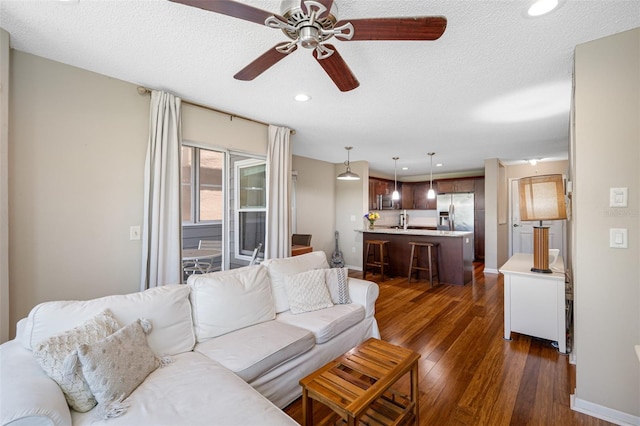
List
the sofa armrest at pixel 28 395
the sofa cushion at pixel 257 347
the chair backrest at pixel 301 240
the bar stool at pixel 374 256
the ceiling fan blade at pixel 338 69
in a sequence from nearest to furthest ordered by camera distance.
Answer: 1. the sofa armrest at pixel 28 395
2. the ceiling fan blade at pixel 338 69
3. the sofa cushion at pixel 257 347
4. the chair backrest at pixel 301 240
5. the bar stool at pixel 374 256

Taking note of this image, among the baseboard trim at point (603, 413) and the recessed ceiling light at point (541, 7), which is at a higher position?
the recessed ceiling light at point (541, 7)

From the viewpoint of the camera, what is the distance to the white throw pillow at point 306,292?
2.52 meters

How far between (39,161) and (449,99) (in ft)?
11.7

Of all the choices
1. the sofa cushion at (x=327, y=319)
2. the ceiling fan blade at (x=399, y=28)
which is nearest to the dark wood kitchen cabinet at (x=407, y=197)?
the sofa cushion at (x=327, y=319)

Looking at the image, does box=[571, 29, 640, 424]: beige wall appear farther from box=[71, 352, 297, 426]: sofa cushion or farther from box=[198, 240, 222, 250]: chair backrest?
box=[198, 240, 222, 250]: chair backrest

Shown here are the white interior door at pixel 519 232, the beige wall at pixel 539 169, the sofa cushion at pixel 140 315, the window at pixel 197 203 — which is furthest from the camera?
the white interior door at pixel 519 232

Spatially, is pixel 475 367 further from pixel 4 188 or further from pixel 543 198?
pixel 4 188

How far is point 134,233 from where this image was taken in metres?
2.53

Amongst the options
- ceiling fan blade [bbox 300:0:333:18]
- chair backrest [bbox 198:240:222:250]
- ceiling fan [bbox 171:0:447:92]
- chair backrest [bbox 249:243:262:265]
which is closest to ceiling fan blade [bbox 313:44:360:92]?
ceiling fan [bbox 171:0:447:92]

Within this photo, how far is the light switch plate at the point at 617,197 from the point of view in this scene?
174 cm

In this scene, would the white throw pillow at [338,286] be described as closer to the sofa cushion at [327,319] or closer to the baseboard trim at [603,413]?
the sofa cushion at [327,319]

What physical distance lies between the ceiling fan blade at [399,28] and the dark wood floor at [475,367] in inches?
88.6

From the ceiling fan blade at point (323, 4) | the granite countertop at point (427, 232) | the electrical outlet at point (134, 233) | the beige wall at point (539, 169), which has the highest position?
the beige wall at point (539, 169)

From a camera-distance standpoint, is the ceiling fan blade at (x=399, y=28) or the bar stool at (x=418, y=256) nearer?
the ceiling fan blade at (x=399, y=28)
